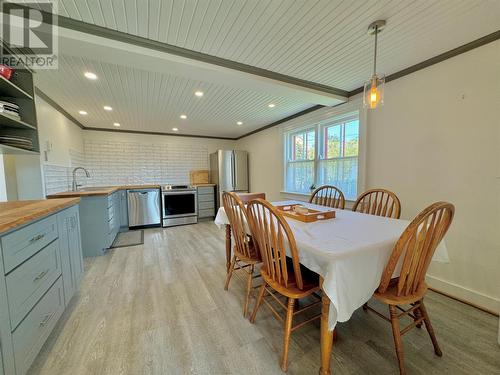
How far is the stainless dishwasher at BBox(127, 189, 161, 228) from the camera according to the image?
4.23m

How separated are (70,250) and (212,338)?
1.43 m

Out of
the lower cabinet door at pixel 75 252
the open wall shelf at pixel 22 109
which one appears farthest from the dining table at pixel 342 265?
the open wall shelf at pixel 22 109

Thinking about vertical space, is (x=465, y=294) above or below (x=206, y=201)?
below

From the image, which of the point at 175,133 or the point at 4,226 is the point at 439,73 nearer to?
the point at 4,226

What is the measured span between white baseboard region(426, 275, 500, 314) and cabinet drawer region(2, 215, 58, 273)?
323 cm

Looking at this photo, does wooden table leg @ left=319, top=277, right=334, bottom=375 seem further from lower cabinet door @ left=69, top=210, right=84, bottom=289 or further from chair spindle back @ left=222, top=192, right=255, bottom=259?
lower cabinet door @ left=69, top=210, right=84, bottom=289

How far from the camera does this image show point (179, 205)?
4621 mm

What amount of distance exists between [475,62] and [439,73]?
0.24m

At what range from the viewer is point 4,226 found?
0.98 metres

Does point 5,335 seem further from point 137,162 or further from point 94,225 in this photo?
point 137,162

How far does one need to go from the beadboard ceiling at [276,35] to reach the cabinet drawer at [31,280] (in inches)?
60.9

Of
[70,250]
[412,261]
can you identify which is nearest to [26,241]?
[70,250]

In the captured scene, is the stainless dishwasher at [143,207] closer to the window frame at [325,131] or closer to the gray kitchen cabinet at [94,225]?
the gray kitchen cabinet at [94,225]

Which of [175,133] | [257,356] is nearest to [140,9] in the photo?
[257,356]
